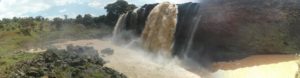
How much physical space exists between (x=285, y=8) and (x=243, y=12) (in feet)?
6.68

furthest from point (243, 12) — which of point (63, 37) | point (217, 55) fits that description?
point (63, 37)

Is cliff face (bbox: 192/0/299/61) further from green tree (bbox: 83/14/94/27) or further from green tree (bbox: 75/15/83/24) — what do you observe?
green tree (bbox: 75/15/83/24)

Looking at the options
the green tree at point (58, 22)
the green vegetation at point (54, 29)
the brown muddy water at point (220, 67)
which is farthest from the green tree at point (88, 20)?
the brown muddy water at point (220, 67)

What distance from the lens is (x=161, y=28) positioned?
2922 centimetres

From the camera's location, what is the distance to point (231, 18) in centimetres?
2547

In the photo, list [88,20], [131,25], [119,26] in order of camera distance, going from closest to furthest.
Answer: [131,25]
[119,26]
[88,20]

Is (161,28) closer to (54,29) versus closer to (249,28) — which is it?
(249,28)

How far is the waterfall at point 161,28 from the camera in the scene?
28625 millimetres

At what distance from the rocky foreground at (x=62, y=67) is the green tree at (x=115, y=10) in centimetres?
1534

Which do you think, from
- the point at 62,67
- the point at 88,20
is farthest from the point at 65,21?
the point at 62,67

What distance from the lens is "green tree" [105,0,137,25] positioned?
40656 millimetres

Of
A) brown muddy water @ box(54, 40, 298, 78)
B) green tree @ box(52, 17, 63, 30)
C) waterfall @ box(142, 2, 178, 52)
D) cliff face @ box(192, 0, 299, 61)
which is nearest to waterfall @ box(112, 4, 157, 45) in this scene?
waterfall @ box(142, 2, 178, 52)

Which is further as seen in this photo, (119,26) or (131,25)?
(119,26)

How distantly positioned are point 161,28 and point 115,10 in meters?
12.1
